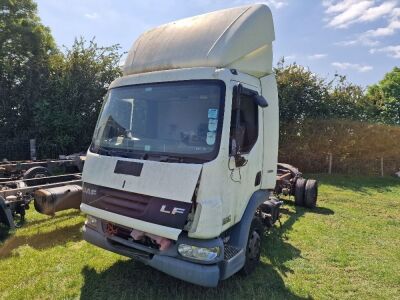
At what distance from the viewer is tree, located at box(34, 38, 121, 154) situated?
44.9 feet

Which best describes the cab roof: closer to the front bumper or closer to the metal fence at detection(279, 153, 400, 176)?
the front bumper

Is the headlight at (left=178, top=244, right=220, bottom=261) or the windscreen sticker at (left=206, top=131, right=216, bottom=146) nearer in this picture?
the headlight at (left=178, top=244, right=220, bottom=261)

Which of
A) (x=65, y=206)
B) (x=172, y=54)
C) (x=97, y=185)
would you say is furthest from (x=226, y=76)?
(x=65, y=206)

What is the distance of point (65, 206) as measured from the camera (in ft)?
19.8

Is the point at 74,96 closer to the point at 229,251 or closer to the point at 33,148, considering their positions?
the point at 33,148

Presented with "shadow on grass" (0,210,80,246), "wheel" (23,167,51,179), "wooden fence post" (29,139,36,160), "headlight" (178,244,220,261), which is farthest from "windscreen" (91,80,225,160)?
"wooden fence post" (29,139,36,160)

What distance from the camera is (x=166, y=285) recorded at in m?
4.35

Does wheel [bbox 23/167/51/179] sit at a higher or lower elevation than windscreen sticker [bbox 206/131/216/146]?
lower

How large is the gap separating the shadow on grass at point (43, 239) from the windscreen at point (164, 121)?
2.28 m

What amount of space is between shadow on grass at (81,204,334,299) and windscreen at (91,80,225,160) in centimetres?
174

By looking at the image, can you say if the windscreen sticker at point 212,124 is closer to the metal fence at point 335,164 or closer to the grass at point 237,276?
the grass at point 237,276

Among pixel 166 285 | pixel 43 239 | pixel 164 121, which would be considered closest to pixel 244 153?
pixel 164 121

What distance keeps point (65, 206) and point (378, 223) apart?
7.20 m

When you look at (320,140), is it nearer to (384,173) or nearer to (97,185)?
(384,173)
